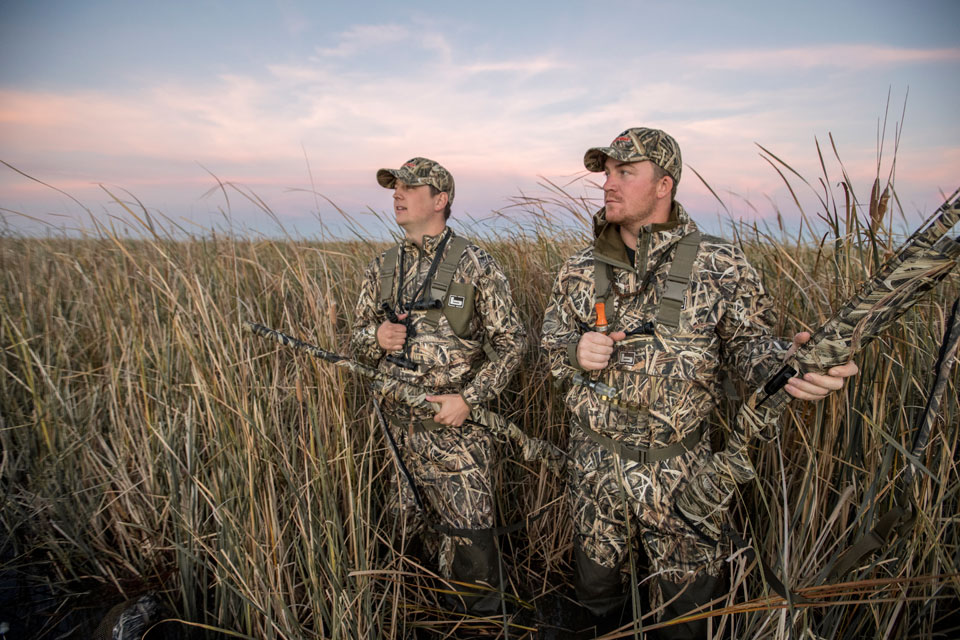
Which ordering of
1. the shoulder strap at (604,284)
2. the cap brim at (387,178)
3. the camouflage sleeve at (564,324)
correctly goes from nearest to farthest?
the shoulder strap at (604,284)
the camouflage sleeve at (564,324)
the cap brim at (387,178)

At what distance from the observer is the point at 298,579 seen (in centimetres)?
292

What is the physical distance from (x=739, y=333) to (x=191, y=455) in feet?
10.1

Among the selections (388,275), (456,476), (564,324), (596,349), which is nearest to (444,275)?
(388,275)

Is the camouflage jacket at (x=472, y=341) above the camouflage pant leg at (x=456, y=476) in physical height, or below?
above

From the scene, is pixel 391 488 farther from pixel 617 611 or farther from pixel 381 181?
pixel 381 181

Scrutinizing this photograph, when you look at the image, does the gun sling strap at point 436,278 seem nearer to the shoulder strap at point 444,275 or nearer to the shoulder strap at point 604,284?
the shoulder strap at point 444,275

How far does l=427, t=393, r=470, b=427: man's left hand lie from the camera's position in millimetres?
3018

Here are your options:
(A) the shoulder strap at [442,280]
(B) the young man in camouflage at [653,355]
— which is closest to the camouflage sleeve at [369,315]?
(A) the shoulder strap at [442,280]

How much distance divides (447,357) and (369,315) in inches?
25.1

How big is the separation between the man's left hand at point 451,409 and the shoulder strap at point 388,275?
680mm

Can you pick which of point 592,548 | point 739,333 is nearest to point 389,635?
point 592,548

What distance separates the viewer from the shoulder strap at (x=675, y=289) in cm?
245

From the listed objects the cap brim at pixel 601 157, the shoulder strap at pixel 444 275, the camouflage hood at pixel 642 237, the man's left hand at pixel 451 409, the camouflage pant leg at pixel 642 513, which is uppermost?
the cap brim at pixel 601 157

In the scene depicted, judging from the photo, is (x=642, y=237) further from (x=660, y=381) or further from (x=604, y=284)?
(x=660, y=381)
